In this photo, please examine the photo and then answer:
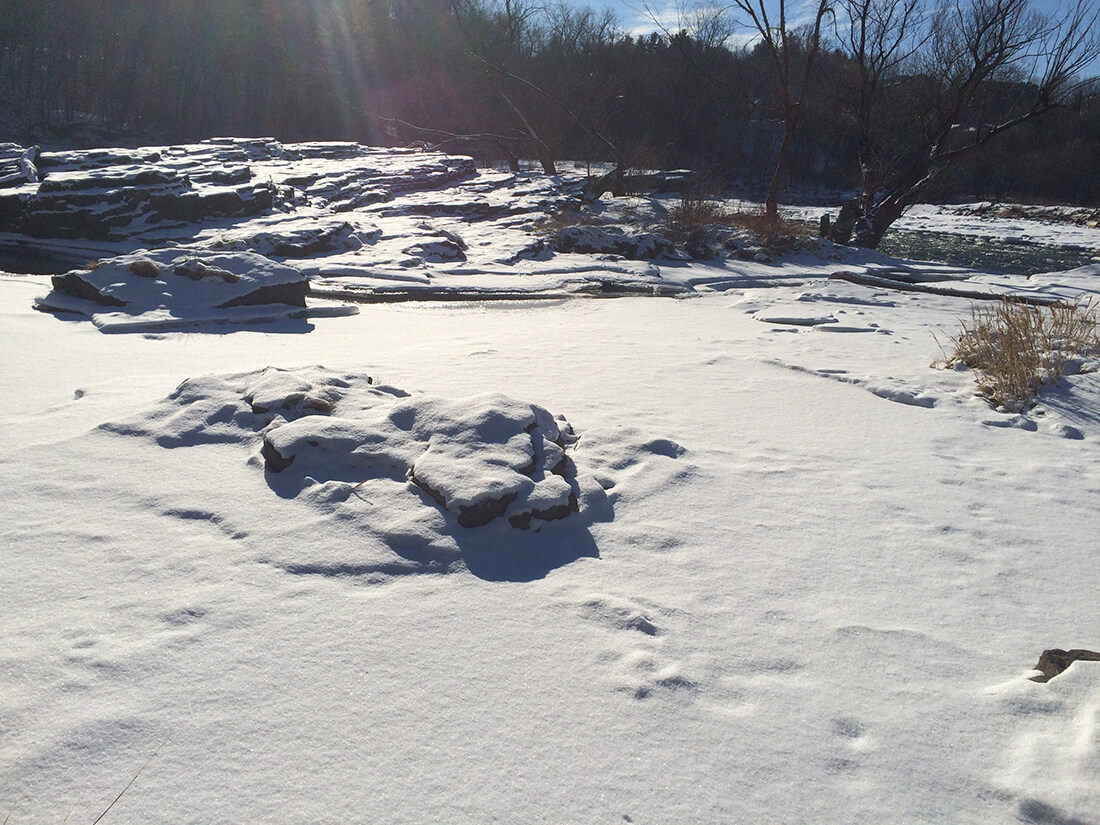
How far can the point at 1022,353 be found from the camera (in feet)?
14.1

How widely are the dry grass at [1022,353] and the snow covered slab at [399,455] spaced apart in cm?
275

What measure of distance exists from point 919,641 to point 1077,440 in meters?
2.35

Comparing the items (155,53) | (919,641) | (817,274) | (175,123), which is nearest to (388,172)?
(817,274)

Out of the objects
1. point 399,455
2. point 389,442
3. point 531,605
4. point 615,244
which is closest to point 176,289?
point 389,442

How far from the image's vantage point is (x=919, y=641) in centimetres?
191

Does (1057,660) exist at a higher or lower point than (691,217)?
lower

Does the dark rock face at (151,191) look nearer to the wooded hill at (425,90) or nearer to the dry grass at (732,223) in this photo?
the dry grass at (732,223)

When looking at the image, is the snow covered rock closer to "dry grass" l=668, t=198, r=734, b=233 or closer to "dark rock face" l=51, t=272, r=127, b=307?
"dark rock face" l=51, t=272, r=127, b=307

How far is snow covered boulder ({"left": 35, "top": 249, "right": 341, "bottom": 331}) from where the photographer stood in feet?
18.3

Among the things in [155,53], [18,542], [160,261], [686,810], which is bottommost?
[686,810]

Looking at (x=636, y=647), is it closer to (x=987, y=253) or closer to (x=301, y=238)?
(x=301, y=238)

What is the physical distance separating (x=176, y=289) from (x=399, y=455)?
444 centimetres

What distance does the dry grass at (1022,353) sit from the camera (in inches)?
158

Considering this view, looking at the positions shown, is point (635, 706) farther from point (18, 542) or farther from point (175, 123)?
point (175, 123)
